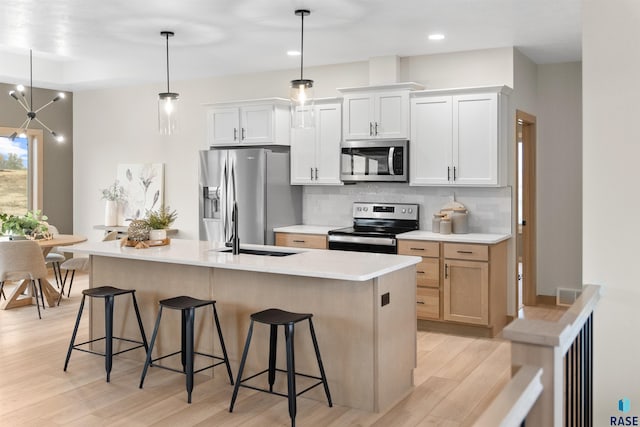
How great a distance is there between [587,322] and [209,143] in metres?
5.22

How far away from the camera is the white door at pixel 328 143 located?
6.37 metres

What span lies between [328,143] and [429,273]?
180 cm

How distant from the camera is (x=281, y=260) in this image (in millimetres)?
4027

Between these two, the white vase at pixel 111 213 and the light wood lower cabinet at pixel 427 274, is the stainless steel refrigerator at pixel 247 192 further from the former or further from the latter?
the white vase at pixel 111 213

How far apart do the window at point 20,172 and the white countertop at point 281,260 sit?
3.89 meters

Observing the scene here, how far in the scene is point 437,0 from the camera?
432cm

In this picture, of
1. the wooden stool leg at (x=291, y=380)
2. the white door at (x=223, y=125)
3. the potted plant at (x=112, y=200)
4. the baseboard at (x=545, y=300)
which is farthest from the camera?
the potted plant at (x=112, y=200)

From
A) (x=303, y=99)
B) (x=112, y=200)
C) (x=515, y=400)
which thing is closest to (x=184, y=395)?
(x=303, y=99)

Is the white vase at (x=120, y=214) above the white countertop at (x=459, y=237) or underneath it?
above

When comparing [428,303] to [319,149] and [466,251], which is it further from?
[319,149]

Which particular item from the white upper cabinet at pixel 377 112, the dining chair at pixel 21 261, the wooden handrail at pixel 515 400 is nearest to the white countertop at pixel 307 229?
the white upper cabinet at pixel 377 112

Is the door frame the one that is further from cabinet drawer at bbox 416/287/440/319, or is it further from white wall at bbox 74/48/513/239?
cabinet drawer at bbox 416/287/440/319

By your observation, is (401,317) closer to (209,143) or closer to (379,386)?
(379,386)

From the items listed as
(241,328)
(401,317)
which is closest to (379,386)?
(401,317)
